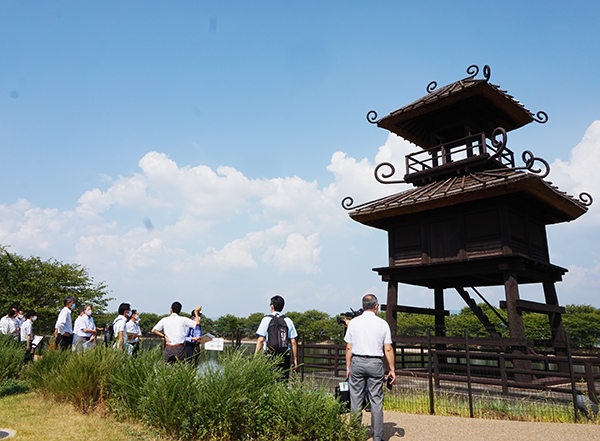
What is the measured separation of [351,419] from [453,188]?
9742 mm

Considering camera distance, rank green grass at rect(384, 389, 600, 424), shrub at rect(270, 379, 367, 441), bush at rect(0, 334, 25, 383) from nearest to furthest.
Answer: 1. shrub at rect(270, 379, 367, 441)
2. green grass at rect(384, 389, 600, 424)
3. bush at rect(0, 334, 25, 383)

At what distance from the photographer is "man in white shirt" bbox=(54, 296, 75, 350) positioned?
1095 centimetres

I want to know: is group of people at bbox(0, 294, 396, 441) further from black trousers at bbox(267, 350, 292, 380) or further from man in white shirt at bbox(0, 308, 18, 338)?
man in white shirt at bbox(0, 308, 18, 338)

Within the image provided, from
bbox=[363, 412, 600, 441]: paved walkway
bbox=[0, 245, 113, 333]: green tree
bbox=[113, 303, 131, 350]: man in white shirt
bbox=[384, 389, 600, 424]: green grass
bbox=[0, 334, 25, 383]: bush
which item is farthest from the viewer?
bbox=[0, 245, 113, 333]: green tree

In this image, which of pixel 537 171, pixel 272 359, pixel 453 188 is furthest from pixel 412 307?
pixel 272 359

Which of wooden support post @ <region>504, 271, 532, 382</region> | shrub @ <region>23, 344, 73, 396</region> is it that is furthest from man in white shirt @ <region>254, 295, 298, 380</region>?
wooden support post @ <region>504, 271, 532, 382</region>

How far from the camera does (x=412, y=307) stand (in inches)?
626

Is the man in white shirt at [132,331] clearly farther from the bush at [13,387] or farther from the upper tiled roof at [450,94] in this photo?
the upper tiled roof at [450,94]

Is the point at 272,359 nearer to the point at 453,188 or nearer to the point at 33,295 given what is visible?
the point at 453,188

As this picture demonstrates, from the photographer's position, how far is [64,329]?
1112cm

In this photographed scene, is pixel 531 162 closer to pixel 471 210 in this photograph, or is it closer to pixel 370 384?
pixel 471 210

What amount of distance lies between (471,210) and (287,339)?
364 inches

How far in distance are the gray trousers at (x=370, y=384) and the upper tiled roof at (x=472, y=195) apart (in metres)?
8.73

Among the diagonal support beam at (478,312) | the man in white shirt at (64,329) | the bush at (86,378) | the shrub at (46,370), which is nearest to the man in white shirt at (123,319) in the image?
the man in white shirt at (64,329)
